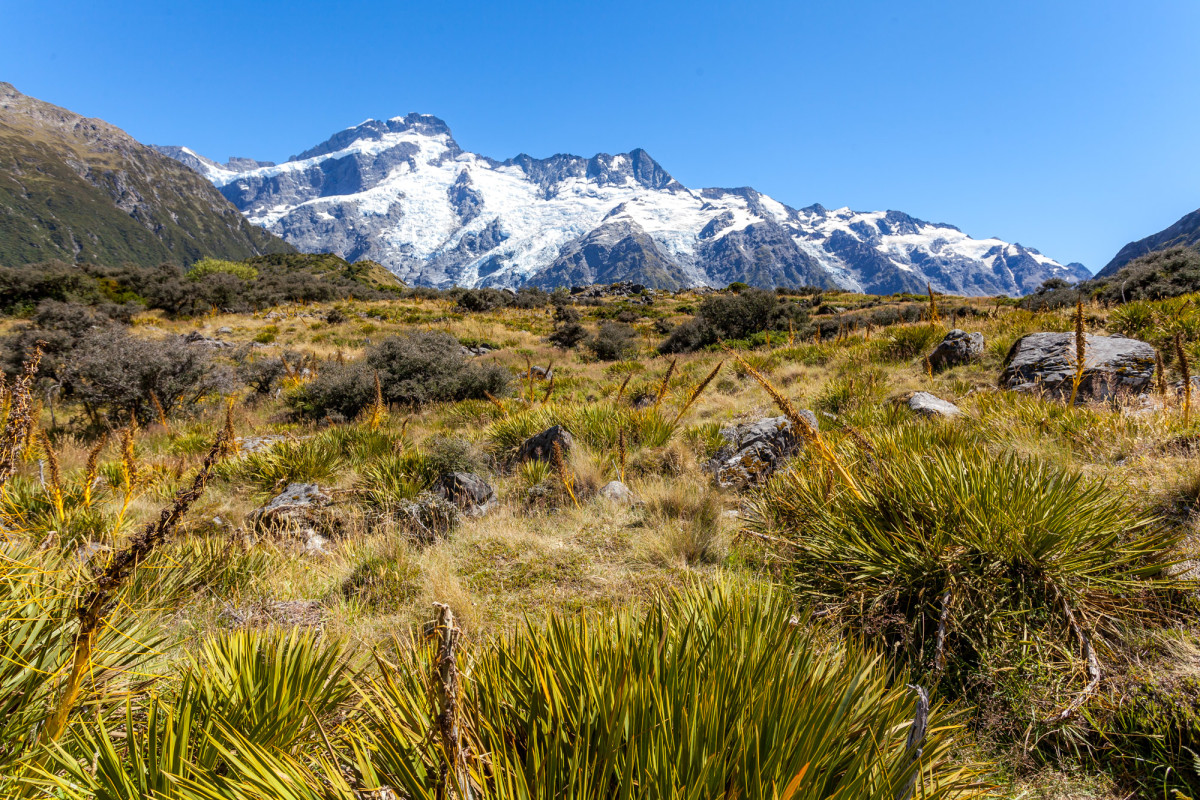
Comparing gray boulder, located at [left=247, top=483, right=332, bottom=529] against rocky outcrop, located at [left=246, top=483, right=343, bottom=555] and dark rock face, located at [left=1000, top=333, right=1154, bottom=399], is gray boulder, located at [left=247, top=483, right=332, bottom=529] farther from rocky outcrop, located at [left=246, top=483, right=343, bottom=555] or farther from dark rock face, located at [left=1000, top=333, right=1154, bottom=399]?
dark rock face, located at [left=1000, top=333, right=1154, bottom=399]

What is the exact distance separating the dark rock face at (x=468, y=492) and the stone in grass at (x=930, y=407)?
17.7ft

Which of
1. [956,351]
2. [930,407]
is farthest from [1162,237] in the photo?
[930,407]

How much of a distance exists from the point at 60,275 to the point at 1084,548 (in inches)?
1563

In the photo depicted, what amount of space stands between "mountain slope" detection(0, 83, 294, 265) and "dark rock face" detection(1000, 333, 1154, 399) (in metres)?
173

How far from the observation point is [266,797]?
3.65 feet

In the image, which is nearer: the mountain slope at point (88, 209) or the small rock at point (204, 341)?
the small rock at point (204, 341)

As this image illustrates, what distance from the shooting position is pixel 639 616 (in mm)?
2322

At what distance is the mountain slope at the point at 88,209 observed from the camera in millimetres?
135875

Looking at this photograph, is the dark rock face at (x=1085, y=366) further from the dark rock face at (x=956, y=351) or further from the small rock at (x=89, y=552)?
the small rock at (x=89, y=552)

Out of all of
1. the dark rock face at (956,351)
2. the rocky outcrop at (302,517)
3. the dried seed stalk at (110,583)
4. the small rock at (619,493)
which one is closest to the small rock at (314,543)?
the rocky outcrop at (302,517)

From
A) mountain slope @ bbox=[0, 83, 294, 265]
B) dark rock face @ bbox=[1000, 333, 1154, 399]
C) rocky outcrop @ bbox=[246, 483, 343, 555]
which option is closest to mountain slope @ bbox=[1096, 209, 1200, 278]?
dark rock face @ bbox=[1000, 333, 1154, 399]

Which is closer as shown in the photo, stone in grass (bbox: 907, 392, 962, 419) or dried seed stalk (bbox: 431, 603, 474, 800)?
dried seed stalk (bbox: 431, 603, 474, 800)

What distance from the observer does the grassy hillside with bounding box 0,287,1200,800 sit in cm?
129

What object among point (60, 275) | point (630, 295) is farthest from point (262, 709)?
point (630, 295)
